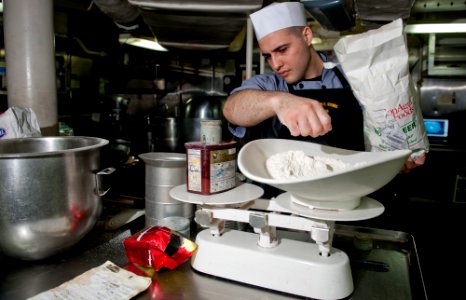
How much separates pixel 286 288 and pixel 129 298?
0.40 metres

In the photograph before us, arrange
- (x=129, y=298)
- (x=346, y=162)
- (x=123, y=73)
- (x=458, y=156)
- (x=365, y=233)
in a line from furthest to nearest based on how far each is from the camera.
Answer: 1. (x=123, y=73)
2. (x=458, y=156)
3. (x=365, y=233)
4. (x=346, y=162)
5. (x=129, y=298)

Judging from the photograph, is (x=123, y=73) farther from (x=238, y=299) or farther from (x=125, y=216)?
(x=238, y=299)

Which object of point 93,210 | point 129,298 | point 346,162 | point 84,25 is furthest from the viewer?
point 84,25

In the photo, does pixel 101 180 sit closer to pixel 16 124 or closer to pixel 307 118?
Answer: pixel 16 124

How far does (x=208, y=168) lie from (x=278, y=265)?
0.33 metres

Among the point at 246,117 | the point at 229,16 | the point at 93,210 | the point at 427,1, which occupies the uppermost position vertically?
the point at 427,1

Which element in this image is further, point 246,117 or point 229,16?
point 229,16

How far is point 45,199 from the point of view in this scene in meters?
0.99

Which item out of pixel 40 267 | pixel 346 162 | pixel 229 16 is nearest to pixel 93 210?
pixel 40 267

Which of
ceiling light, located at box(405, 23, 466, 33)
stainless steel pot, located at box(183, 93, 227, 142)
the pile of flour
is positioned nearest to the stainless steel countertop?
the pile of flour

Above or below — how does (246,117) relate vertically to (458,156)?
above

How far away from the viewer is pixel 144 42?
3840 mm

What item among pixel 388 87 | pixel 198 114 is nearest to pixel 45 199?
pixel 388 87

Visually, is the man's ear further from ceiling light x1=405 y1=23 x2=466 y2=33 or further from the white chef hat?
ceiling light x1=405 y1=23 x2=466 y2=33
